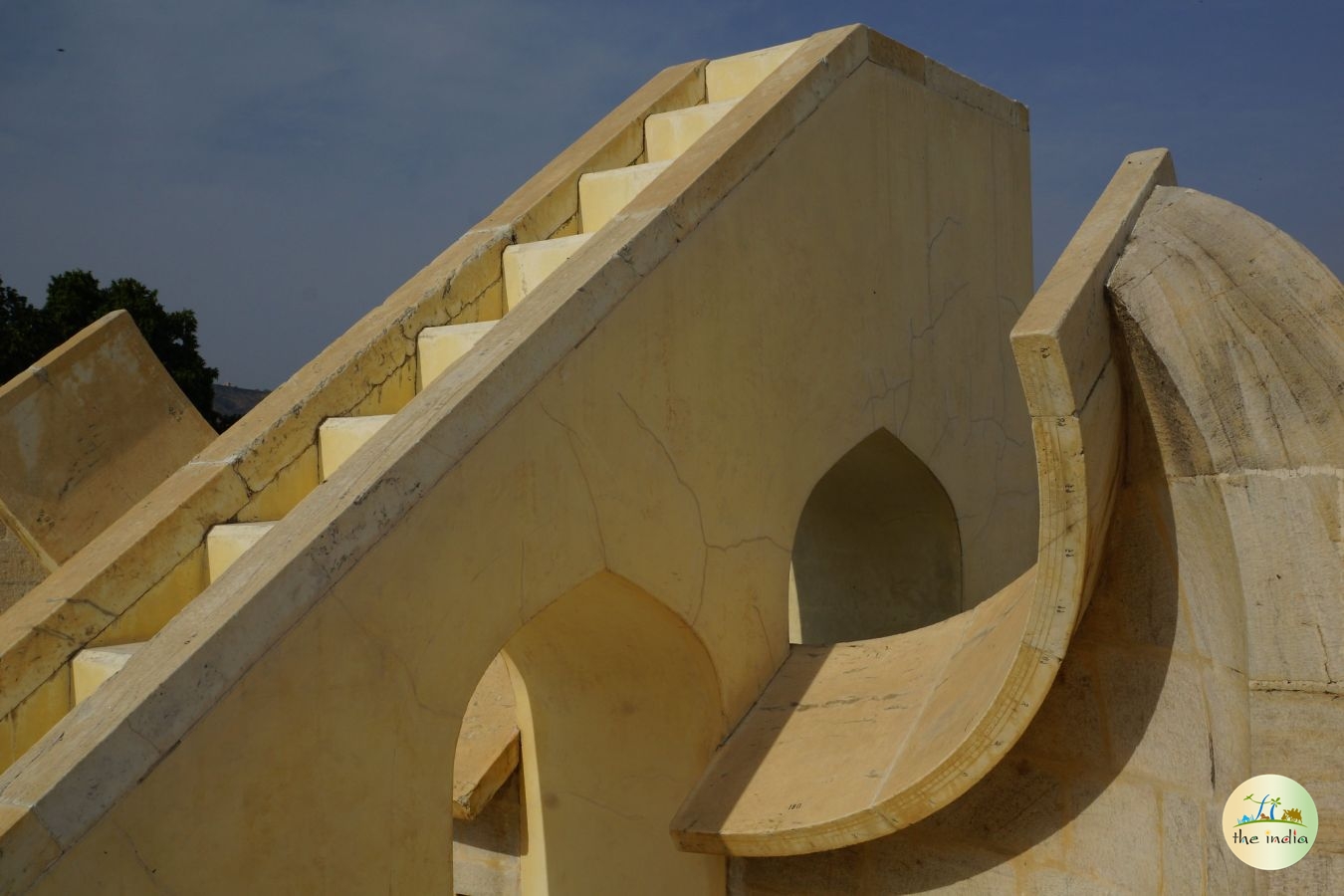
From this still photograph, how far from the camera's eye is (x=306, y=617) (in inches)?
102

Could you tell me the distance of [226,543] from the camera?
3.41 meters

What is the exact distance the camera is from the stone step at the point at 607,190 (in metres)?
4.51

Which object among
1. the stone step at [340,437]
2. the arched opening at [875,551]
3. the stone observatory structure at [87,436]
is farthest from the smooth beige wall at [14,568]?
the arched opening at [875,551]

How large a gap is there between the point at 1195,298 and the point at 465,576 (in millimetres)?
1740

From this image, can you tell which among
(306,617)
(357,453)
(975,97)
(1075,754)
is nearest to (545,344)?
(357,453)

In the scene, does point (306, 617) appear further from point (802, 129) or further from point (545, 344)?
point (802, 129)

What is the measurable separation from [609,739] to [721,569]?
0.78m

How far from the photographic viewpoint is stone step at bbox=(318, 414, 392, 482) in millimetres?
3639

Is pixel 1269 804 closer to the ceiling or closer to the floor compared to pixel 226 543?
closer to the floor

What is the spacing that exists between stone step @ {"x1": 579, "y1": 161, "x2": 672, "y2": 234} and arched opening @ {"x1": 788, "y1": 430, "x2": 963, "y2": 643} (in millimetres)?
1325

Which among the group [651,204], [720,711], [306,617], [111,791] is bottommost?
[720,711]

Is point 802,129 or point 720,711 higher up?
point 802,129

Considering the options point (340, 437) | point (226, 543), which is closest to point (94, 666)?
point (226, 543)

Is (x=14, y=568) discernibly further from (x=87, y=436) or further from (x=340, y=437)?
(x=340, y=437)
